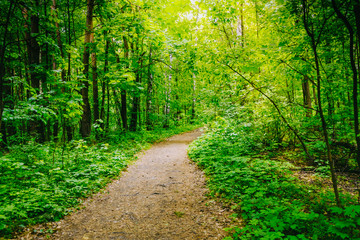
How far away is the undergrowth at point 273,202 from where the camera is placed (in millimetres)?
2996

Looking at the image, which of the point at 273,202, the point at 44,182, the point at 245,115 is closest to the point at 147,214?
the point at 273,202

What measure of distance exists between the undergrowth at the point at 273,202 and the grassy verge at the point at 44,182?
3.70m

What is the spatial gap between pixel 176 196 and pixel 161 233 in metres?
1.69

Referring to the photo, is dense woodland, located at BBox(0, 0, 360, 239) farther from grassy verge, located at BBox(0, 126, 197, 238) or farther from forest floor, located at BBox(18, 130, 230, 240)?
forest floor, located at BBox(18, 130, 230, 240)

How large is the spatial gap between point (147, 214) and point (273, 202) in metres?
2.87

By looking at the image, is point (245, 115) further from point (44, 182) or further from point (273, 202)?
point (44, 182)

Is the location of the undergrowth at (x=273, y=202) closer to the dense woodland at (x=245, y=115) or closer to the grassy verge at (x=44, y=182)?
the dense woodland at (x=245, y=115)

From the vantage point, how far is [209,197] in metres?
5.15

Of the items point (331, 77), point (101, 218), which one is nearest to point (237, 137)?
point (331, 77)

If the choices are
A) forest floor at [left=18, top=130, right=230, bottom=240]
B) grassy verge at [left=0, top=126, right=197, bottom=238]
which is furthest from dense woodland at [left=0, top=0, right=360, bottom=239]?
forest floor at [left=18, top=130, right=230, bottom=240]

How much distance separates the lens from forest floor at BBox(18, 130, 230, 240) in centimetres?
376

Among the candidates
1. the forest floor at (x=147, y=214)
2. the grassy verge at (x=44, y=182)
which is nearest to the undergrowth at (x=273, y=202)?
the forest floor at (x=147, y=214)

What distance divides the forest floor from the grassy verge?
0.29 m

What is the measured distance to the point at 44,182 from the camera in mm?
5102
